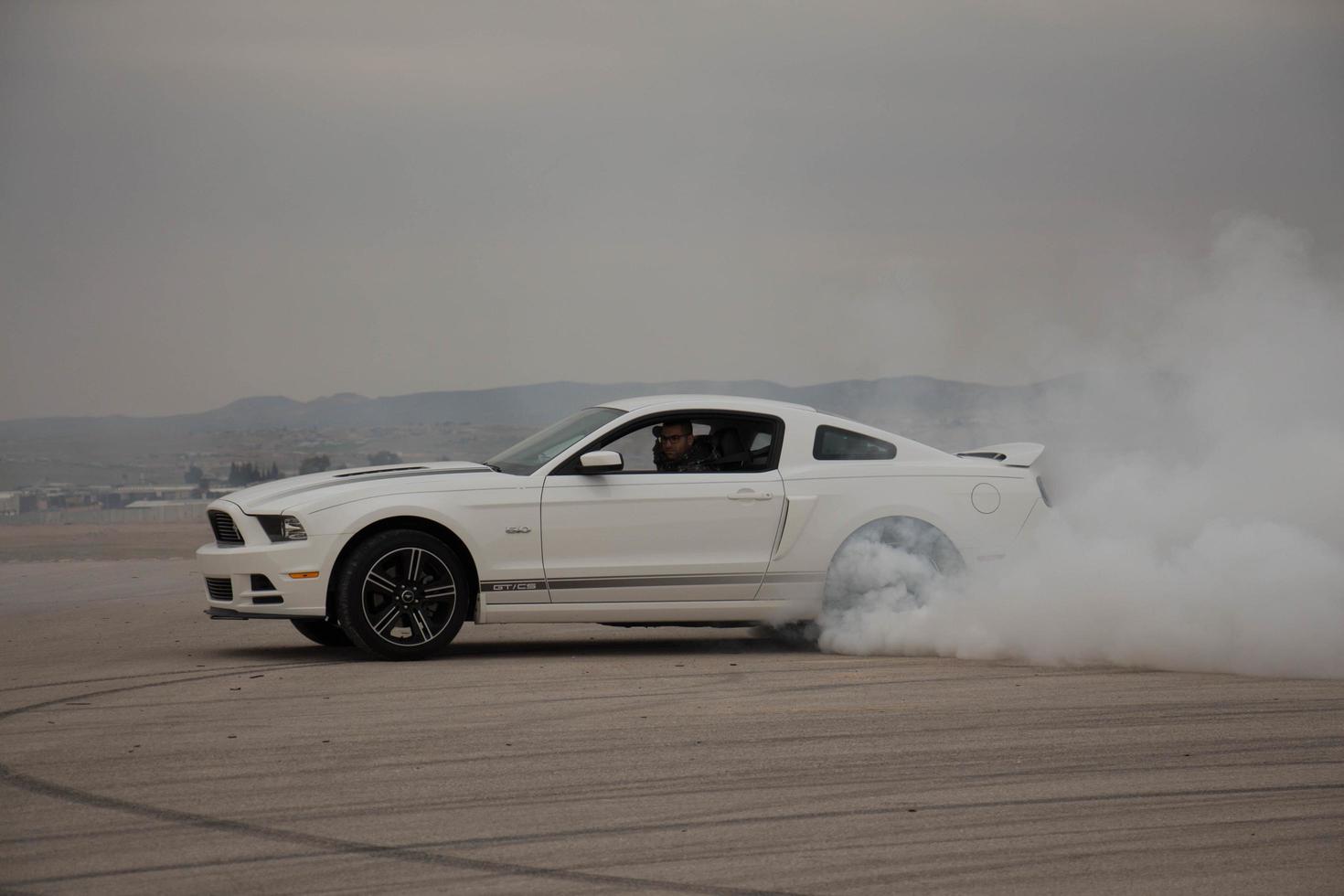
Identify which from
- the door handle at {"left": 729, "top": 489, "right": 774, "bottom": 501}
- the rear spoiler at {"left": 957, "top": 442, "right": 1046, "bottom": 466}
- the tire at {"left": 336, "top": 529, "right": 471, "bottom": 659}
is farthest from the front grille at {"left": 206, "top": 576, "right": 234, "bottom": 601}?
the rear spoiler at {"left": 957, "top": 442, "right": 1046, "bottom": 466}

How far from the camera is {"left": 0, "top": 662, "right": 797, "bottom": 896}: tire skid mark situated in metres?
4.67

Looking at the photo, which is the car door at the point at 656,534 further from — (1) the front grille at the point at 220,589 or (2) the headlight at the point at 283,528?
(1) the front grille at the point at 220,589

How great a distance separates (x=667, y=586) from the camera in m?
10.1

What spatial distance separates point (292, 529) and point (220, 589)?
0.67 meters

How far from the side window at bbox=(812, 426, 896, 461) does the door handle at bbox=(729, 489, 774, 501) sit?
50cm

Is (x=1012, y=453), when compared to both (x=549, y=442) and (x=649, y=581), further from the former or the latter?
(x=549, y=442)

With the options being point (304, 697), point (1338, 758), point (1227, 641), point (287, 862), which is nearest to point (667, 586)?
point (304, 697)

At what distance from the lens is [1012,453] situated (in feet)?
36.3

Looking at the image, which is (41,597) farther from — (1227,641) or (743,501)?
(1227,641)

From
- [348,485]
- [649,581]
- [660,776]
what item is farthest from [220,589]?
[660,776]

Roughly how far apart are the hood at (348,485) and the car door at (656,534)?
0.51m

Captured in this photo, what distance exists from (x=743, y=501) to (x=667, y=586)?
72 centimetres

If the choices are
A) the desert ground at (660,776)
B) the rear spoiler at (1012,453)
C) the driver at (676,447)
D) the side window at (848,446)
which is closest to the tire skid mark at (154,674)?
the desert ground at (660,776)

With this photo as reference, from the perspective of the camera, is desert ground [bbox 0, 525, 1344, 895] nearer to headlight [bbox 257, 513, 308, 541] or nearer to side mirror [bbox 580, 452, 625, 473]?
headlight [bbox 257, 513, 308, 541]
